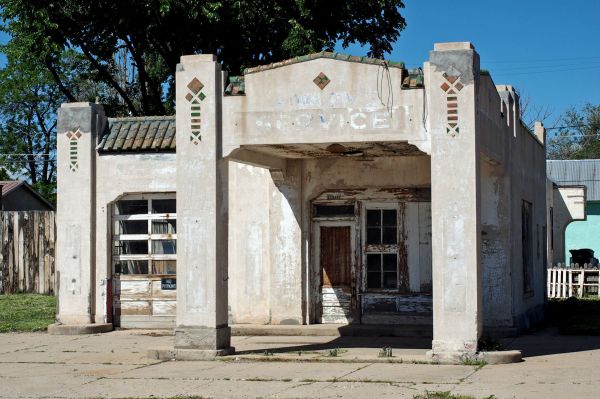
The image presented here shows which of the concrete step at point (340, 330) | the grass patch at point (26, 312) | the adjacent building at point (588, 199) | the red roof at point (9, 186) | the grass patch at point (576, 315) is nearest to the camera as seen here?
the concrete step at point (340, 330)

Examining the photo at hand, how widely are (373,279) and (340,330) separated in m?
1.29

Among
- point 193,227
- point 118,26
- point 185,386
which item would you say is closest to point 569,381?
point 185,386

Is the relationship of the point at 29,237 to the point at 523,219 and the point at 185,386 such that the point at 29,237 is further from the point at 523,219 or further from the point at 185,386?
the point at 185,386

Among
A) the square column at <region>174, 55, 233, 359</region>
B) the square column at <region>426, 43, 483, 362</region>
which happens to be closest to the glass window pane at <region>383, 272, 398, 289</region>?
the square column at <region>174, 55, 233, 359</region>

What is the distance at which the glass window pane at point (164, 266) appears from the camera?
64.2 ft

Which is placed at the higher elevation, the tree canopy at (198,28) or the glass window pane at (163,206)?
the tree canopy at (198,28)

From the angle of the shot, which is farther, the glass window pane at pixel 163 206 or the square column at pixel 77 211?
the glass window pane at pixel 163 206

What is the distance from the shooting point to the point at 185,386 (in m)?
12.4

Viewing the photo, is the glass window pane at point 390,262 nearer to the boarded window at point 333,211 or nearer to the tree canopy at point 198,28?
the boarded window at point 333,211

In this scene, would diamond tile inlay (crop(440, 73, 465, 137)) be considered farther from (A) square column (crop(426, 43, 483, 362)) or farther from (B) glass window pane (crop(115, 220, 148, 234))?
(B) glass window pane (crop(115, 220, 148, 234))

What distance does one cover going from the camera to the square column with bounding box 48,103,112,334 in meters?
19.4

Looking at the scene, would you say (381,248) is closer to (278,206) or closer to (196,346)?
(278,206)

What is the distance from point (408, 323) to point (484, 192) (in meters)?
2.81

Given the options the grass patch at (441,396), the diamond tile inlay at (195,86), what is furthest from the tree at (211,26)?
the grass patch at (441,396)
